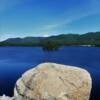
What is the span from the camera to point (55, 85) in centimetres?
1612

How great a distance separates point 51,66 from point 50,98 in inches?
96.7

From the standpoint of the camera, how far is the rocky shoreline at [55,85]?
15.8m

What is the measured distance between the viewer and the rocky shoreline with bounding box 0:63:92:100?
1577 cm

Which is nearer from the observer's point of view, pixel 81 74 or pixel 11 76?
pixel 81 74

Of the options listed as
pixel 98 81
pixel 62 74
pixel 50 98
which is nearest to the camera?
pixel 50 98

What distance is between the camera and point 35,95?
15977 mm

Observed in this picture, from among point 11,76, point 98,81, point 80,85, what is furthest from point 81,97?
point 11,76

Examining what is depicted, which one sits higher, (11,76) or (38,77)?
(38,77)

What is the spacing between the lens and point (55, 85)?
1612cm

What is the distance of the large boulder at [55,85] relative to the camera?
15.8 m

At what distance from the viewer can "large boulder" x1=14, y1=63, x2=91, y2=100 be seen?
621 inches

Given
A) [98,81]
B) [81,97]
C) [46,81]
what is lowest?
[98,81]

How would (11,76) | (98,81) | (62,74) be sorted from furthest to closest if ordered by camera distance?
(11,76), (98,81), (62,74)

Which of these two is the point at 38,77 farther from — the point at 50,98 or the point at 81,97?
the point at 81,97
